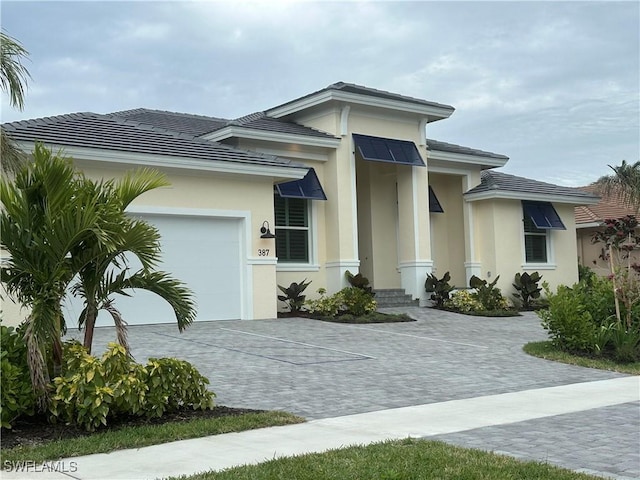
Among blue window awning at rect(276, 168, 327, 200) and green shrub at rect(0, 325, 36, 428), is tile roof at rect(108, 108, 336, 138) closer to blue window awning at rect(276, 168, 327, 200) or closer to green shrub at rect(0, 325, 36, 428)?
blue window awning at rect(276, 168, 327, 200)

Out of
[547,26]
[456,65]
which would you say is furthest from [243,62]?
[547,26]

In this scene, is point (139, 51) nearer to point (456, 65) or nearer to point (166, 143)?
point (166, 143)

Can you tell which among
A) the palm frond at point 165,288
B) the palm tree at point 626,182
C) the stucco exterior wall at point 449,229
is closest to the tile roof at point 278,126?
the stucco exterior wall at point 449,229

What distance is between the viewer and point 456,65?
17.2 metres

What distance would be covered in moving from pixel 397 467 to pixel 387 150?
15693mm

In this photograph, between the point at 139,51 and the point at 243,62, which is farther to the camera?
the point at 243,62

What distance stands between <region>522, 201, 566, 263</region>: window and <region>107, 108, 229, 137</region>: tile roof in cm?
1095

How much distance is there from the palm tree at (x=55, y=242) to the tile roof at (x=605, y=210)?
26676mm

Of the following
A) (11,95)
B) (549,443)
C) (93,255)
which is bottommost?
(549,443)

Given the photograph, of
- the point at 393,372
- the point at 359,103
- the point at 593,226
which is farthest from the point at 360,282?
the point at 593,226

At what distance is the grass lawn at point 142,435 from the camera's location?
5922mm

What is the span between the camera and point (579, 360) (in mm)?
12273

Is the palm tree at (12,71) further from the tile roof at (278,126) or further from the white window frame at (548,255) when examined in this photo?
the white window frame at (548,255)

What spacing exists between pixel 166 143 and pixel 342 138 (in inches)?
223
